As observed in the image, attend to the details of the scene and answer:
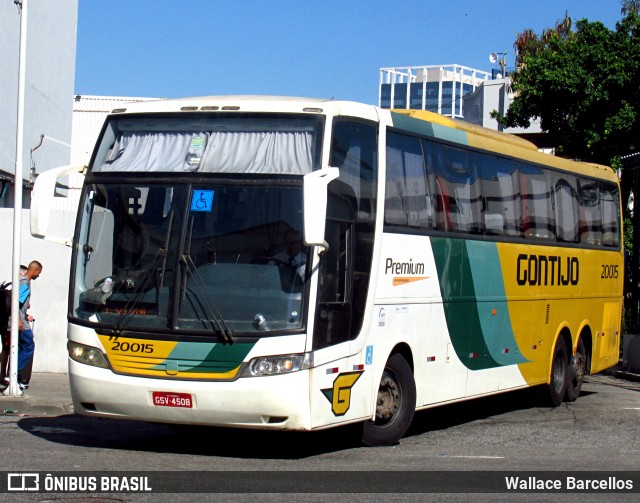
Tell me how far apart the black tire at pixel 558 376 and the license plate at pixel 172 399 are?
744cm

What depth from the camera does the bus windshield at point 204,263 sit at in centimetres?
948

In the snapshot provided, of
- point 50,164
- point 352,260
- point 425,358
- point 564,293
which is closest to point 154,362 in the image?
point 352,260

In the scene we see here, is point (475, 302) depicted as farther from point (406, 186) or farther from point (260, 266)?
point (260, 266)

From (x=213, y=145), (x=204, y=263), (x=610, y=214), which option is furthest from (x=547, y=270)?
(x=204, y=263)

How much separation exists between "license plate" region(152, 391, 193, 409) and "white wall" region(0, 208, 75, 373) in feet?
26.6

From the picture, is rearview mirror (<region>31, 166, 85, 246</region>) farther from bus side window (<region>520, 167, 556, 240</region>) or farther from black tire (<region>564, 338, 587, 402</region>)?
black tire (<region>564, 338, 587, 402</region>)

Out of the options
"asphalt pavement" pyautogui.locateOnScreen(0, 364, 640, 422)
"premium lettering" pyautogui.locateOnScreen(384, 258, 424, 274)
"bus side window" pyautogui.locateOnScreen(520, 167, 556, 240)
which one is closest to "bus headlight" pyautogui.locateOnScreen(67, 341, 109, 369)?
"premium lettering" pyautogui.locateOnScreen(384, 258, 424, 274)

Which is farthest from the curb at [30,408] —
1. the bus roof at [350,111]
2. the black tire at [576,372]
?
the black tire at [576,372]

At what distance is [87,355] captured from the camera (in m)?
9.95

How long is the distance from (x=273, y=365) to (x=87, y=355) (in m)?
1.85

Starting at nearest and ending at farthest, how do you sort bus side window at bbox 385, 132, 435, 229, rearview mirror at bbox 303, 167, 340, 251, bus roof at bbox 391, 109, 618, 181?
rearview mirror at bbox 303, 167, 340, 251 < bus side window at bbox 385, 132, 435, 229 < bus roof at bbox 391, 109, 618, 181

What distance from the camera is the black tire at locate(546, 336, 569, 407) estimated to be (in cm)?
1554

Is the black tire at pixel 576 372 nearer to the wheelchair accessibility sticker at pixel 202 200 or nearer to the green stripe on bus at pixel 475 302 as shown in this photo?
the green stripe on bus at pixel 475 302

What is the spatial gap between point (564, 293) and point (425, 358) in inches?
180
